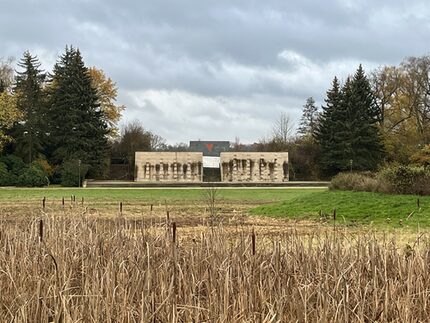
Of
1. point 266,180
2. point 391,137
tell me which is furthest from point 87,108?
point 391,137

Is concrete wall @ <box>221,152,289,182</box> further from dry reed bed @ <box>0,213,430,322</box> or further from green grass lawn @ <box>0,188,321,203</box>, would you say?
dry reed bed @ <box>0,213,430,322</box>

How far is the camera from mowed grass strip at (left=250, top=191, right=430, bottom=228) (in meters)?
13.7

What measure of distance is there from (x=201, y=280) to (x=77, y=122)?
4455 cm

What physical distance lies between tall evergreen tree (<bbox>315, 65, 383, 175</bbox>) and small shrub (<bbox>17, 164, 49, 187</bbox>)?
24426 mm

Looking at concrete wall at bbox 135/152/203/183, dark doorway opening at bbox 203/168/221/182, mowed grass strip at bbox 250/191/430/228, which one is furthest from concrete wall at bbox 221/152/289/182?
mowed grass strip at bbox 250/191/430/228

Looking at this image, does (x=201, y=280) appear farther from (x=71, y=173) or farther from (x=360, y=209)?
(x=71, y=173)

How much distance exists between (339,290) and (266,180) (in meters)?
46.9

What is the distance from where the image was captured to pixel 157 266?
16.2 ft

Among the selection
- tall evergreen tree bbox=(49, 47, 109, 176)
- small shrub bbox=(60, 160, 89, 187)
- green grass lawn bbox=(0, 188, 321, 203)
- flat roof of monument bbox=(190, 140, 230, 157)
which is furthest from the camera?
flat roof of monument bbox=(190, 140, 230, 157)

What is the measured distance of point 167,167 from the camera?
50.9 meters

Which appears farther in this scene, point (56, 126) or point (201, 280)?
point (56, 126)

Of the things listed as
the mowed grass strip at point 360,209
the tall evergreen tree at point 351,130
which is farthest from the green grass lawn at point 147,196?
the tall evergreen tree at point 351,130

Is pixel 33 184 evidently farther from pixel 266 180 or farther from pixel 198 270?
pixel 198 270

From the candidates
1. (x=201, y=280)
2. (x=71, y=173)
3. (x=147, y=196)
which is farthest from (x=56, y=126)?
(x=201, y=280)
